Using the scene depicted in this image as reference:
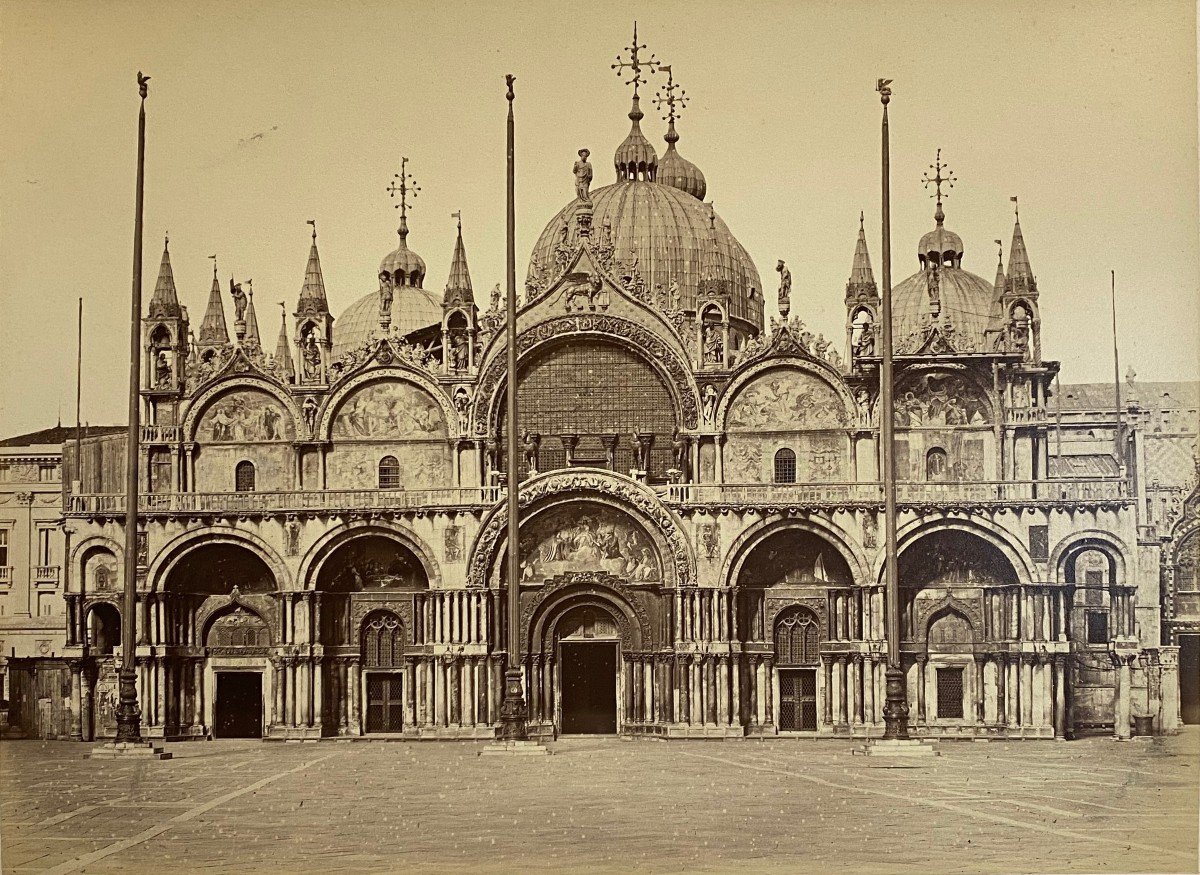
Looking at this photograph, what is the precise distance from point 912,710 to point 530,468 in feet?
37.6

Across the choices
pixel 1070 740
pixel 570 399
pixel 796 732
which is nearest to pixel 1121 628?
pixel 1070 740

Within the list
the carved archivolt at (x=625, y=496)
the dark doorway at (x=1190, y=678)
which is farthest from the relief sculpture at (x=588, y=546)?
the dark doorway at (x=1190, y=678)

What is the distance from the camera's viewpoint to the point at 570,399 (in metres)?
52.7

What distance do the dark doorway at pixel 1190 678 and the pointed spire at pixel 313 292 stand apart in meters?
24.6

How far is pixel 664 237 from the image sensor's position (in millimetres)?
62406

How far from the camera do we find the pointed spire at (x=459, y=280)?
53.1 metres

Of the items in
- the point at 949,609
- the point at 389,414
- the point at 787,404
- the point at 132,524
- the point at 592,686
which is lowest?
the point at 592,686

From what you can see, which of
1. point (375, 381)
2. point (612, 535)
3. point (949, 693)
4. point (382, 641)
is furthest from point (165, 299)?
point (949, 693)

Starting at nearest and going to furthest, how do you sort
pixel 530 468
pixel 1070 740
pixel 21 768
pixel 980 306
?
pixel 21 768
pixel 1070 740
pixel 530 468
pixel 980 306

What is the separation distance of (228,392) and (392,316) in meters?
17.1

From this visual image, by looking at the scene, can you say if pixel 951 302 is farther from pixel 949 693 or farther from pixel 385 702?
pixel 385 702

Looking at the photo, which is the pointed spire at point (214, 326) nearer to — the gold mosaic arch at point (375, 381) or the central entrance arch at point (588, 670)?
the gold mosaic arch at point (375, 381)

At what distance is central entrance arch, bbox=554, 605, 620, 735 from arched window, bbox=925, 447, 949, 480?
895 cm

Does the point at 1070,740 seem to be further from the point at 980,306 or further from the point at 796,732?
the point at 980,306
